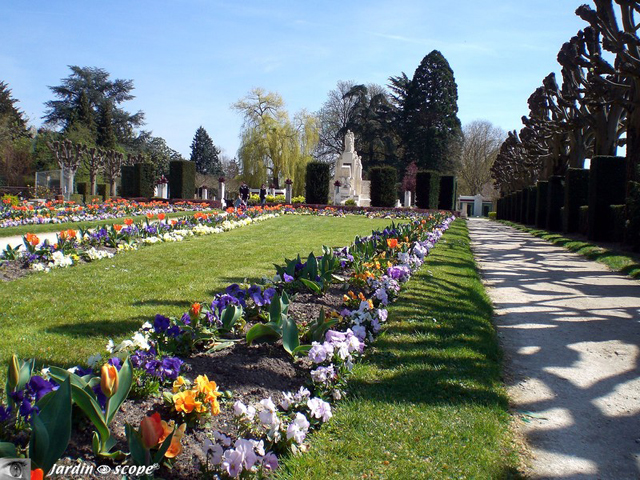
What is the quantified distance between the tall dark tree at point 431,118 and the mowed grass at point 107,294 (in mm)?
46811

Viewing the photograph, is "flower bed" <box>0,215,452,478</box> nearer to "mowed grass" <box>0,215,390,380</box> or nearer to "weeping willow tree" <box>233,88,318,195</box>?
"mowed grass" <box>0,215,390,380</box>

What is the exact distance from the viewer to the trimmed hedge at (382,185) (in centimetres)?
3219

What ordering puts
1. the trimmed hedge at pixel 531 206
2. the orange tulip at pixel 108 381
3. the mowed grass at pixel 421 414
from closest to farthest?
the orange tulip at pixel 108 381, the mowed grass at pixel 421 414, the trimmed hedge at pixel 531 206

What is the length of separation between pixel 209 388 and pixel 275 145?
4321 cm

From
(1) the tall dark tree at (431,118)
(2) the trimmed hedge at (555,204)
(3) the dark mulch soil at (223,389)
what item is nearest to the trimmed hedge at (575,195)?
(2) the trimmed hedge at (555,204)

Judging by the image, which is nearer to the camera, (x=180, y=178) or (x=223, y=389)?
(x=223, y=389)

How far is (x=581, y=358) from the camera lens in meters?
Answer: 4.43

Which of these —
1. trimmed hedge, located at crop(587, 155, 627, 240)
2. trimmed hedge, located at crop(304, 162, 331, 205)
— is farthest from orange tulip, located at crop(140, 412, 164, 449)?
trimmed hedge, located at crop(304, 162, 331, 205)

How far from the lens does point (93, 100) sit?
174 feet

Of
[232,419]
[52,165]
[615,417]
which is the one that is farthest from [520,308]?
[52,165]

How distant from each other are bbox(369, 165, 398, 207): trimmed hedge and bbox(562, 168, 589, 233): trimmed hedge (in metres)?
14.2

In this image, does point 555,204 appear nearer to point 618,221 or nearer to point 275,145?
point 618,221

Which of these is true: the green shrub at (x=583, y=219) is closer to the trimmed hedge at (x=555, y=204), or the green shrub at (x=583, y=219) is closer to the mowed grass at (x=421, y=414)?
the trimmed hedge at (x=555, y=204)

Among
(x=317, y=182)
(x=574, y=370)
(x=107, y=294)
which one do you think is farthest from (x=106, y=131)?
(x=574, y=370)
